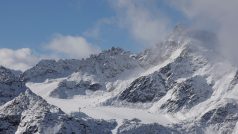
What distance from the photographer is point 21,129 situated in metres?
199

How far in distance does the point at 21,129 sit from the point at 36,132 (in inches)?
178

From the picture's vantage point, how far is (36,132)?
19975cm
